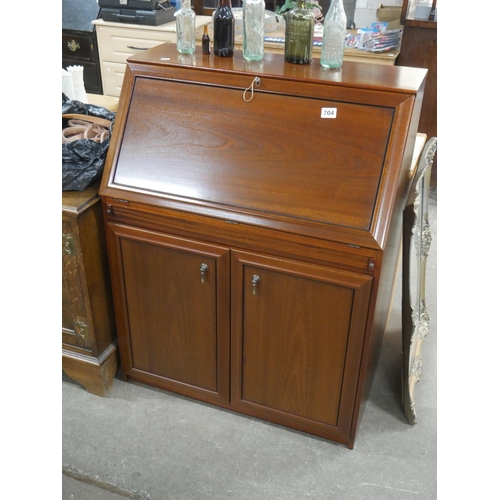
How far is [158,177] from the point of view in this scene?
5.17ft

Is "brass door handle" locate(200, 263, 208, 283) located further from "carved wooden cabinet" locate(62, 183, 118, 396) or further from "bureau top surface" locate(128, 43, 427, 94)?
"bureau top surface" locate(128, 43, 427, 94)

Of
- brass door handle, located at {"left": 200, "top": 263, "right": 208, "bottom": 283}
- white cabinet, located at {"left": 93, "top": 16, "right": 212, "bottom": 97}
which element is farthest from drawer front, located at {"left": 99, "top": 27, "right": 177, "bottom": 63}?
brass door handle, located at {"left": 200, "top": 263, "right": 208, "bottom": 283}

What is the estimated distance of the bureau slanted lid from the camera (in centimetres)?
139

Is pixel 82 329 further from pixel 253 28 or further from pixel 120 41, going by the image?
pixel 120 41

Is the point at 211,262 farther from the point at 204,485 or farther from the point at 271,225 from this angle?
the point at 204,485

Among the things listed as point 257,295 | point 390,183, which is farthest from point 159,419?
point 390,183

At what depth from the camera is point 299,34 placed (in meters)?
1.59

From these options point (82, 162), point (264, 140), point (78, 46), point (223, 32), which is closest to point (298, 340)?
point (264, 140)

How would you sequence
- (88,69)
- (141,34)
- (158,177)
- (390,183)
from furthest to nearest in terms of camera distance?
(88,69)
(141,34)
(158,177)
(390,183)

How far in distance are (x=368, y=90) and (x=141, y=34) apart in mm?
2717

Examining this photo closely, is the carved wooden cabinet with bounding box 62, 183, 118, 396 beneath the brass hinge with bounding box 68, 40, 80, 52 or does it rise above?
beneath

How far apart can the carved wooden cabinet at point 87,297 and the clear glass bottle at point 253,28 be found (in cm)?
68

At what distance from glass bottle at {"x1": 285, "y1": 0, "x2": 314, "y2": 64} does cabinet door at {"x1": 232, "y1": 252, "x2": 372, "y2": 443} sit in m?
0.65

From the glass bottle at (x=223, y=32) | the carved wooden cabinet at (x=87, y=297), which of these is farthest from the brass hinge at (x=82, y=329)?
the glass bottle at (x=223, y=32)
